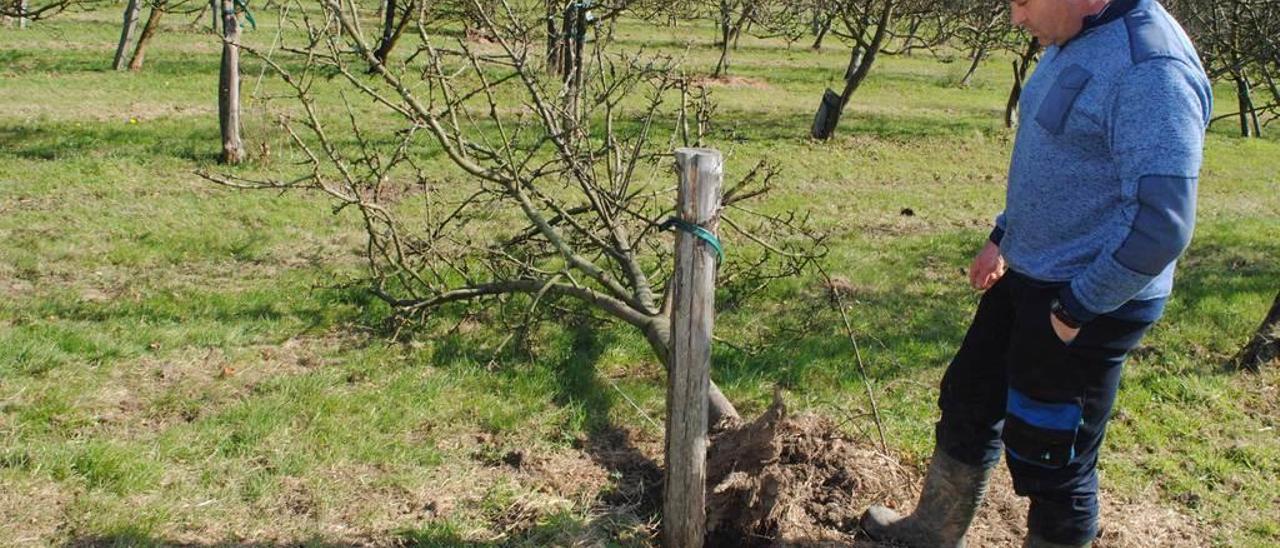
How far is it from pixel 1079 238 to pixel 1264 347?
150 inches

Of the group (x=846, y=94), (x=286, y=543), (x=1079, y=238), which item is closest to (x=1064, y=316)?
(x=1079, y=238)

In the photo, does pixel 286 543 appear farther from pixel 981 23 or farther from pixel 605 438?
pixel 981 23

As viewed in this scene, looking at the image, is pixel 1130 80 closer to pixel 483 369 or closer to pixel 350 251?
pixel 483 369

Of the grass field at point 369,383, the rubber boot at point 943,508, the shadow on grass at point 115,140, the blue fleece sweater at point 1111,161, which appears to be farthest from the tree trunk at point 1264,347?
the shadow on grass at point 115,140

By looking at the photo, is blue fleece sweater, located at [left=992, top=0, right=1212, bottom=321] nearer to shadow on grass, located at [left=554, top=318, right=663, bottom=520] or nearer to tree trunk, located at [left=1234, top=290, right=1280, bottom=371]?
shadow on grass, located at [left=554, top=318, right=663, bottom=520]

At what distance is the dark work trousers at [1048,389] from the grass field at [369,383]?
1.44m

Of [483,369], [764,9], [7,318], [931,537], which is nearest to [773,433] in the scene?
[931,537]

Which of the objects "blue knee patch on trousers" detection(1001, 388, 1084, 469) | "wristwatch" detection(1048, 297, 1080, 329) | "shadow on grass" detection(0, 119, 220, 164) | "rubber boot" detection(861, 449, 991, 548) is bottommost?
"shadow on grass" detection(0, 119, 220, 164)

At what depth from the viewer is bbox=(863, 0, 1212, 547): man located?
252 centimetres

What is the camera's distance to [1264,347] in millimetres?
5816

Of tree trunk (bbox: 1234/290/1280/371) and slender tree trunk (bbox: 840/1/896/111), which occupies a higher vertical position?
slender tree trunk (bbox: 840/1/896/111)

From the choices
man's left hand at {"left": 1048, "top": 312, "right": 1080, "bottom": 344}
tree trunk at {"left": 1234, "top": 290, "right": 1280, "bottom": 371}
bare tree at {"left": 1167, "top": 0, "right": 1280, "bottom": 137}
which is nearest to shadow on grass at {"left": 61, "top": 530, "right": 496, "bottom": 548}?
man's left hand at {"left": 1048, "top": 312, "right": 1080, "bottom": 344}

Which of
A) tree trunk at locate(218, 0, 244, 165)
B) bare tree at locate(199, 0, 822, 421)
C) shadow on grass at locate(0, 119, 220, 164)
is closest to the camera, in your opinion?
bare tree at locate(199, 0, 822, 421)

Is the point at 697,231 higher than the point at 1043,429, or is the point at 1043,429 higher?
the point at 697,231
